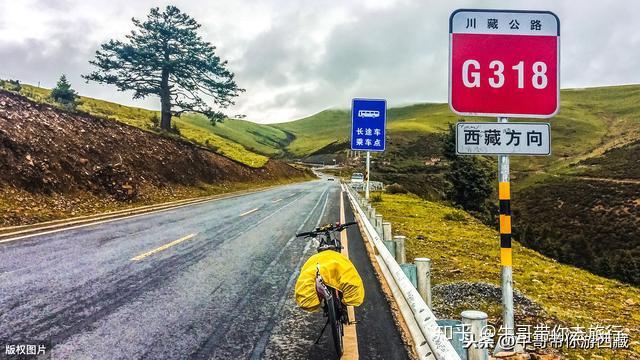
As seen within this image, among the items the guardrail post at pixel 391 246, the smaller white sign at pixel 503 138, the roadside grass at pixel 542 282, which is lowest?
the roadside grass at pixel 542 282

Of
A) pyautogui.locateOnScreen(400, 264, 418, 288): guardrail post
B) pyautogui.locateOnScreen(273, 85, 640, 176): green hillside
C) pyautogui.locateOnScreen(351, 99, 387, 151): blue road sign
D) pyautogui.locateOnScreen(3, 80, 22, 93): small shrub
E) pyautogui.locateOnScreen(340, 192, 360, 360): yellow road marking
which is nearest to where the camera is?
pyautogui.locateOnScreen(340, 192, 360, 360): yellow road marking

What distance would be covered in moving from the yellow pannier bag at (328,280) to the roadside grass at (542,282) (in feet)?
8.27

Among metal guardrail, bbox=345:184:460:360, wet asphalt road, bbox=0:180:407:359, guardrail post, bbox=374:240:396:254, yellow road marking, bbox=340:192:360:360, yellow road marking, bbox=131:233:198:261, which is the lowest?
yellow road marking, bbox=340:192:360:360

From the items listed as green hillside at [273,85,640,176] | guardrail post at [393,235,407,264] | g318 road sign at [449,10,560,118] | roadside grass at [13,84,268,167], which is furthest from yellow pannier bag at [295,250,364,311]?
green hillside at [273,85,640,176]

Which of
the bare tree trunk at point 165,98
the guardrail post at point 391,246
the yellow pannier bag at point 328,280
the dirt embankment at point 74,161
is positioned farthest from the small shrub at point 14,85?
the yellow pannier bag at point 328,280

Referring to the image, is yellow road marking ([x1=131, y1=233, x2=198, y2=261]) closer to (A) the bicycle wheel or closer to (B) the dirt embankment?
(A) the bicycle wheel

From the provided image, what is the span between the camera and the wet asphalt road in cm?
435

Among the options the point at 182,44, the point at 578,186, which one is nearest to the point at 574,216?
the point at 578,186

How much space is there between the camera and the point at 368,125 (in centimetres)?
2059

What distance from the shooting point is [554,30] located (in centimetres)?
440

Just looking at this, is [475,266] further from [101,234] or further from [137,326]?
[101,234]

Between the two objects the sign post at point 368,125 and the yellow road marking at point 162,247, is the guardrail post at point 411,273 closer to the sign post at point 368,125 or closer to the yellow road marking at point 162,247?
the yellow road marking at point 162,247

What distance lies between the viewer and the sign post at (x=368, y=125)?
2053 centimetres

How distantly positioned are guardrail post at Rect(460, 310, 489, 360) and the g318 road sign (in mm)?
2211
